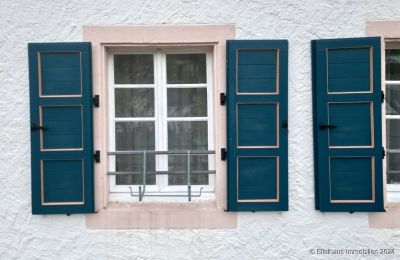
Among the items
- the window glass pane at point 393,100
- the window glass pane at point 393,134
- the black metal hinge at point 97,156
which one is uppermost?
the window glass pane at point 393,100

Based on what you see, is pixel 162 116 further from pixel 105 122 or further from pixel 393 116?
pixel 393 116

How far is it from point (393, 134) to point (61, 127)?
110 inches

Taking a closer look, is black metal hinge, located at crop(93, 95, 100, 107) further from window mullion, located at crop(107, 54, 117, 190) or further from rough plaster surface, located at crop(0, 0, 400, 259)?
rough plaster surface, located at crop(0, 0, 400, 259)

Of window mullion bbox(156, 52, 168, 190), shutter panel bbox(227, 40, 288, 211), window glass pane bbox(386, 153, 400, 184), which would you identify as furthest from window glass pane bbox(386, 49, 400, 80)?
window mullion bbox(156, 52, 168, 190)

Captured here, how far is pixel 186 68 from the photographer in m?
3.73

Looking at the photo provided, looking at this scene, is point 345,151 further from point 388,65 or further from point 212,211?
point 212,211

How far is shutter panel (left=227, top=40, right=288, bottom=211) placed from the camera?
3475 mm

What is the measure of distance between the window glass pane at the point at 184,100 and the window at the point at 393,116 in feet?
5.20

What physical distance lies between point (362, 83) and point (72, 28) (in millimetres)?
2384

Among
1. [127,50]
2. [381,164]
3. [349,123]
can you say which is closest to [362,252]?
[381,164]

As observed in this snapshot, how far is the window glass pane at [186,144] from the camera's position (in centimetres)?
373

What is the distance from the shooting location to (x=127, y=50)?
369 cm

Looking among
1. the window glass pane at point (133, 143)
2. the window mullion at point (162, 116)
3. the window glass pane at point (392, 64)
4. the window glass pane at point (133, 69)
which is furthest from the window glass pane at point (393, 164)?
the window glass pane at point (133, 69)

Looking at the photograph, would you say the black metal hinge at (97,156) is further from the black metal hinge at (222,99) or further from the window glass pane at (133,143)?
the black metal hinge at (222,99)
